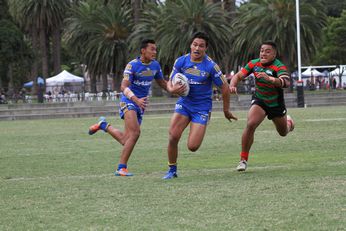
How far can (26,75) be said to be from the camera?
106 meters

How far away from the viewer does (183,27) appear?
5834cm

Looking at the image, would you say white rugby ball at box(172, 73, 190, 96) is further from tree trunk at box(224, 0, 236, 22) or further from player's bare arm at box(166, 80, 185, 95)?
tree trunk at box(224, 0, 236, 22)

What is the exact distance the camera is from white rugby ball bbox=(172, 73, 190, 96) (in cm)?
1152

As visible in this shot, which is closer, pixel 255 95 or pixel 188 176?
pixel 188 176

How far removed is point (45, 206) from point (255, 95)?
4.81m

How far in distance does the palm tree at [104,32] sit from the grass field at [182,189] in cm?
4652

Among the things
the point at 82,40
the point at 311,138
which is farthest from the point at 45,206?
the point at 82,40

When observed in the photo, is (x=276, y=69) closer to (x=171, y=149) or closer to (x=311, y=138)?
(x=171, y=149)

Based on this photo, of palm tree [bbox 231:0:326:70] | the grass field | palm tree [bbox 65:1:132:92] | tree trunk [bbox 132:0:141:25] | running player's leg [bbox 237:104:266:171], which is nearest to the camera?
the grass field

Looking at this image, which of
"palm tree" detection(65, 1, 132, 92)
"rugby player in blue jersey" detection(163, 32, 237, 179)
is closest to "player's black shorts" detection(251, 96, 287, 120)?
"rugby player in blue jersey" detection(163, 32, 237, 179)

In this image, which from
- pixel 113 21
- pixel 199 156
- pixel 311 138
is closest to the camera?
pixel 199 156

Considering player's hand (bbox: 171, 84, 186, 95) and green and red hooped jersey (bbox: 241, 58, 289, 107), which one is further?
green and red hooped jersey (bbox: 241, 58, 289, 107)

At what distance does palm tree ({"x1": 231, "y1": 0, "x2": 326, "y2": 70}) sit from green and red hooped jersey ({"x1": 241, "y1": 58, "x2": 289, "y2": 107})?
44422 millimetres

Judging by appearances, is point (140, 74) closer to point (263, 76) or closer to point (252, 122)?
point (252, 122)
